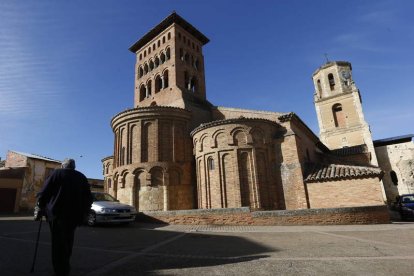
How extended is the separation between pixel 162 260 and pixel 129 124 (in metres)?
16.6

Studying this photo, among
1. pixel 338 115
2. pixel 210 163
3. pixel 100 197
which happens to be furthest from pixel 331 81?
pixel 100 197

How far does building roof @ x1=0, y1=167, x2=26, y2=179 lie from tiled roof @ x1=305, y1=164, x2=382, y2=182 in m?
28.1

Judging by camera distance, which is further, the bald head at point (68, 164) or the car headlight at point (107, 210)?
the car headlight at point (107, 210)

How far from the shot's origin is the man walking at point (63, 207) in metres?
3.95

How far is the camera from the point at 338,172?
634 inches

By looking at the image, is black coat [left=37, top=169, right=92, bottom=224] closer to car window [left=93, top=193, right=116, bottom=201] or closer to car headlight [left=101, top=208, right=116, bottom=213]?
car headlight [left=101, top=208, right=116, bottom=213]

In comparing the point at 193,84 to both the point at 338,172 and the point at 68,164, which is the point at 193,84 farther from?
the point at 68,164

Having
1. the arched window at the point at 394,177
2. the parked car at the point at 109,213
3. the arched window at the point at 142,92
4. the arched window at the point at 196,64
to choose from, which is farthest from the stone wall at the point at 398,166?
the parked car at the point at 109,213

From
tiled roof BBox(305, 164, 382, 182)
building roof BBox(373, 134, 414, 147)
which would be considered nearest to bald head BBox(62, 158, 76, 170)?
tiled roof BBox(305, 164, 382, 182)

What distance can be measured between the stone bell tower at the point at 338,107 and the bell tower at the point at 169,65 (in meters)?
17.6

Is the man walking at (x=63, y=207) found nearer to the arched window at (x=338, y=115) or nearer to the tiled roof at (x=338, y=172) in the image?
the tiled roof at (x=338, y=172)

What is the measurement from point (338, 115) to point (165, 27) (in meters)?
25.9

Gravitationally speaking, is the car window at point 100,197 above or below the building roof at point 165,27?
below

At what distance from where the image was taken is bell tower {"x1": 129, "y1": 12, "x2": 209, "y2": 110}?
26.2m
